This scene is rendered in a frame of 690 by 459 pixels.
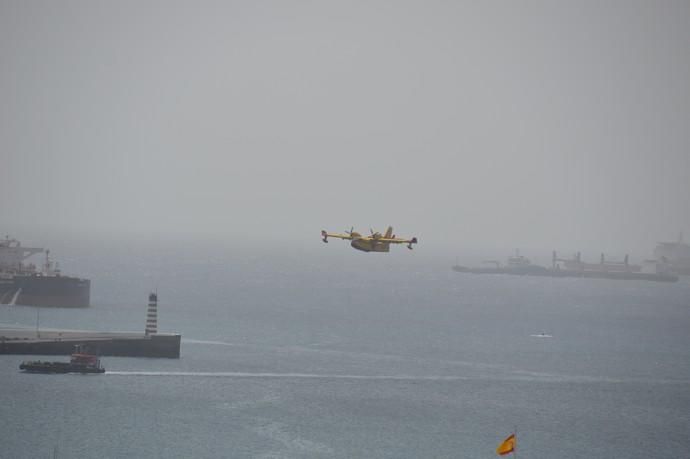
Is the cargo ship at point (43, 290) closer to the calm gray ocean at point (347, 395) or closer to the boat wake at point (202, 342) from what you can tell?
the calm gray ocean at point (347, 395)

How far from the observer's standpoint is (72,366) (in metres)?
94.2

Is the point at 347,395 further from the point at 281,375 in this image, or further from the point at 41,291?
the point at 41,291

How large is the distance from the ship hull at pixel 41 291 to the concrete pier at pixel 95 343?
42501mm

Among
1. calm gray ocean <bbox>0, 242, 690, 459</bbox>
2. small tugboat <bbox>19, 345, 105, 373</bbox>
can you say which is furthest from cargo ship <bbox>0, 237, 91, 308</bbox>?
small tugboat <bbox>19, 345, 105, 373</bbox>

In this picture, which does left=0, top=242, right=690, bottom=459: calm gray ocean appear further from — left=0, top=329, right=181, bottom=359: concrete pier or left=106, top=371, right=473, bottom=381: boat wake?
left=0, top=329, right=181, bottom=359: concrete pier

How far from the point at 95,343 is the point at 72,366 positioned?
919 cm

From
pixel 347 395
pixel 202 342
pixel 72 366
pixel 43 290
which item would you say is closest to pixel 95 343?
pixel 72 366

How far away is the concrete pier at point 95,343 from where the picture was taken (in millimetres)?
101188

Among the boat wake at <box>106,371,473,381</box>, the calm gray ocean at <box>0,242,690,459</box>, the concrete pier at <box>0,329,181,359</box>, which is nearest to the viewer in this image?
the calm gray ocean at <box>0,242,690,459</box>

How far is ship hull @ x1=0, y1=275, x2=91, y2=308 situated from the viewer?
149750 mm

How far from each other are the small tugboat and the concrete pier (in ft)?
16.9

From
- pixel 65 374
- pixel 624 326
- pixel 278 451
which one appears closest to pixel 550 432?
pixel 278 451

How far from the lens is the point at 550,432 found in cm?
8488

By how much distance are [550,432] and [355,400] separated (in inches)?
694
